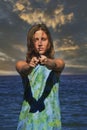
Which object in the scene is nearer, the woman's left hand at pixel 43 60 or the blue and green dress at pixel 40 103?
the woman's left hand at pixel 43 60

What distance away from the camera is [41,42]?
15.1ft

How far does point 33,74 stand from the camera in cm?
462

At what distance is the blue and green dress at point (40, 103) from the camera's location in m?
4.52

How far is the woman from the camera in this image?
14.8 feet

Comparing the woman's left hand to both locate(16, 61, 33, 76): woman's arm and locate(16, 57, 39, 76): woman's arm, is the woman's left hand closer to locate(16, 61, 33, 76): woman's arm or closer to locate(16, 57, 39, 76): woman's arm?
locate(16, 57, 39, 76): woman's arm

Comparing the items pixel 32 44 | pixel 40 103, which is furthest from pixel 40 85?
pixel 32 44

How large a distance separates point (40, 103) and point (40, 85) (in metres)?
0.17

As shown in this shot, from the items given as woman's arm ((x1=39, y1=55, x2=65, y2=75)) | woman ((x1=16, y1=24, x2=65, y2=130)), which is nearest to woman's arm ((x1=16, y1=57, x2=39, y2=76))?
woman ((x1=16, y1=24, x2=65, y2=130))

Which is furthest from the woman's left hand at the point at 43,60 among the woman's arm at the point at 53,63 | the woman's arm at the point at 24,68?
the woman's arm at the point at 24,68

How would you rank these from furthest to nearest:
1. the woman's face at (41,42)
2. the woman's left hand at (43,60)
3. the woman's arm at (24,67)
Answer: the woman's face at (41,42) < the woman's arm at (24,67) < the woman's left hand at (43,60)

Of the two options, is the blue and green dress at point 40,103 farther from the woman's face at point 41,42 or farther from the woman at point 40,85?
the woman's face at point 41,42

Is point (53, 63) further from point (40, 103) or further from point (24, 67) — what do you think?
point (40, 103)

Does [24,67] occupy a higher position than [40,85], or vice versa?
[24,67]

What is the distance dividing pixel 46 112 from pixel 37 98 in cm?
17
